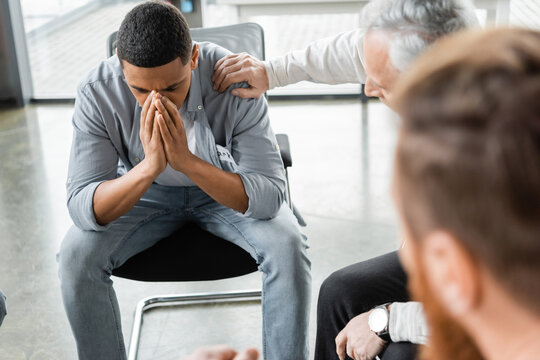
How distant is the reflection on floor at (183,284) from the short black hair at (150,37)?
1.80 feet

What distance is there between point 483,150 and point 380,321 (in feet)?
3.03

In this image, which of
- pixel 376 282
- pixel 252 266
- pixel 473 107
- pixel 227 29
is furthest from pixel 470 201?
pixel 227 29

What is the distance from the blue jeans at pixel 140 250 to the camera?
178 cm

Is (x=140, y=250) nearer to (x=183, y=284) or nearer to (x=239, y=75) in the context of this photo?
(x=239, y=75)

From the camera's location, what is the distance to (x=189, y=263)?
71.9 inches

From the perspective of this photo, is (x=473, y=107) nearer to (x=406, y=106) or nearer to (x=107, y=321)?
(x=406, y=106)

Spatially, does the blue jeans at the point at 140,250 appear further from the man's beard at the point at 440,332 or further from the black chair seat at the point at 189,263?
the man's beard at the point at 440,332

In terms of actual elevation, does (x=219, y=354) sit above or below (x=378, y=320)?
above

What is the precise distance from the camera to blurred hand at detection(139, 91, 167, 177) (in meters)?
1.71

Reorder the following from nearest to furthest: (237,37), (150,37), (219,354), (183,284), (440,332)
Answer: (440,332), (219,354), (150,37), (237,37), (183,284)

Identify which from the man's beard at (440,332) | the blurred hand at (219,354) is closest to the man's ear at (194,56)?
the blurred hand at (219,354)

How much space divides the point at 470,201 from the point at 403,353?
854 mm

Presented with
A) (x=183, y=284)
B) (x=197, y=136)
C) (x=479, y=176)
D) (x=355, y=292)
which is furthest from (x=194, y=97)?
(x=479, y=176)

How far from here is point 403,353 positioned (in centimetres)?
139
